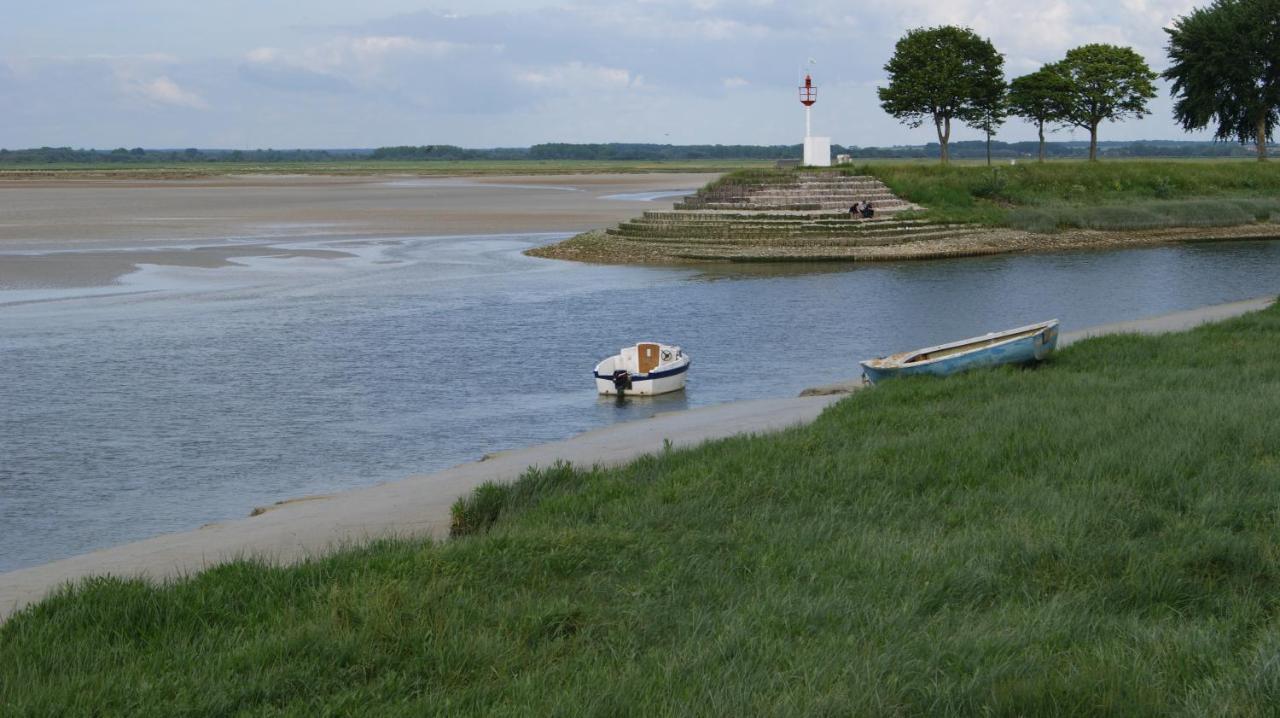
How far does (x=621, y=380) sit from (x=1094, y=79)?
172 feet

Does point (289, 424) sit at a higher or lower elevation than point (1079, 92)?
lower

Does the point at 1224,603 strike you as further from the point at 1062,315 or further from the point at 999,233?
the point at 999,233

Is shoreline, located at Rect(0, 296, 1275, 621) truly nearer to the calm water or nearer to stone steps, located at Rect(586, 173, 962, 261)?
the calm water

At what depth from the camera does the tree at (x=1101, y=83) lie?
215ft

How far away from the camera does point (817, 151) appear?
56.1m

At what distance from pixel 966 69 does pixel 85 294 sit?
4433 cm

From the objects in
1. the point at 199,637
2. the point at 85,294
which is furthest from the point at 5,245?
the point at 199,637

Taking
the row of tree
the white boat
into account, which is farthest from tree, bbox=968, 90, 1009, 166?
the white boat

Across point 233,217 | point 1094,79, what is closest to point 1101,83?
point 1094,79

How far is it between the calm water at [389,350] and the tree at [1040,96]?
1984 cm

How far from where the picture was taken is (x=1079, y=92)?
6575cm

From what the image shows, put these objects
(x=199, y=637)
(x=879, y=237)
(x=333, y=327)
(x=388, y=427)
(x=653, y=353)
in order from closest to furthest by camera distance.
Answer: (x=199, y=637) → (x=388, y=427) → (x=653, y=353) → (x=333, y=327) → (x=879, y=237)

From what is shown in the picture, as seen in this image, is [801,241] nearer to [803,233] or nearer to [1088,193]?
[803,233]

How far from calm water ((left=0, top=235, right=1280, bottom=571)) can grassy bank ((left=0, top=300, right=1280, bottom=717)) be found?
5.69m
